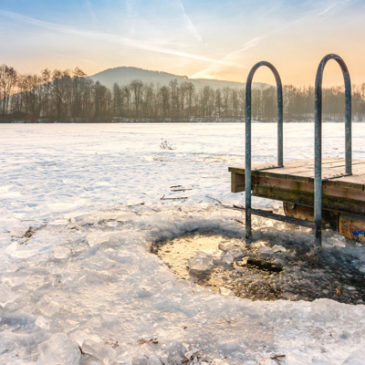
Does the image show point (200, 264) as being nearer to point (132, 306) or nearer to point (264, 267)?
point (264, 267)

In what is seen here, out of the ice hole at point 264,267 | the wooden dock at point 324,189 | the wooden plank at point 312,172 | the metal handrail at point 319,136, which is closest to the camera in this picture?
the ice hole at point 264,267

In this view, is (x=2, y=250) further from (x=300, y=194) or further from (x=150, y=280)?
(x=300, y=194)

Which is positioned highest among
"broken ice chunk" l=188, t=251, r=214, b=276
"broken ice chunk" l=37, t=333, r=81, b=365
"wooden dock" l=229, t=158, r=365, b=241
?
"wooden dock" l=229, t=158, r=365, b=241

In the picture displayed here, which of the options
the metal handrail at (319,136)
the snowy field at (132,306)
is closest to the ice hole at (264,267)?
the snowy field at (132,306)

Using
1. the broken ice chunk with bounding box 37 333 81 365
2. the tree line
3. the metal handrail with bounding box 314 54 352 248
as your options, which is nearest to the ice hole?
the metal handrail with bounding box 314 54 352 248

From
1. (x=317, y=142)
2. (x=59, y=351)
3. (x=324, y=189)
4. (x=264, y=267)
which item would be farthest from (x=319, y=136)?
(x=59, y=351)

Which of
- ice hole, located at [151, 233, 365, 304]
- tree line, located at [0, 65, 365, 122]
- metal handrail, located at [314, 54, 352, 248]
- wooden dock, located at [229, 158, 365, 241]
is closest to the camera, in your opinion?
ice hole, located at [151, 233, 365, 304]

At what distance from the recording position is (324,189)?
352 cm

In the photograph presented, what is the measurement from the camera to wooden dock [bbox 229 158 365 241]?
3.38 meters

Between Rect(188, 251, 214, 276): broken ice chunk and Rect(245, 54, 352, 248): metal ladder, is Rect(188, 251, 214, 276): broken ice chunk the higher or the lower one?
the lower one

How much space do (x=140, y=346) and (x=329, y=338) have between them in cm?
111

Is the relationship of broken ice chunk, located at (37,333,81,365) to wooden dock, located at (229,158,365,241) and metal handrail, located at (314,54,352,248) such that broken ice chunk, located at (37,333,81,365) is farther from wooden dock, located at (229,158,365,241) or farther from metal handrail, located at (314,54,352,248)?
wooden dock, located at (229,158,365,241)

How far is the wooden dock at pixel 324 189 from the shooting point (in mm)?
3377

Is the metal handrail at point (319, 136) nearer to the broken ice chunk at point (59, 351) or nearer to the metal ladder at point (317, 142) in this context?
the metal ladder at point (317, 142)
